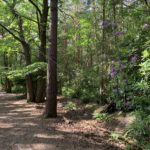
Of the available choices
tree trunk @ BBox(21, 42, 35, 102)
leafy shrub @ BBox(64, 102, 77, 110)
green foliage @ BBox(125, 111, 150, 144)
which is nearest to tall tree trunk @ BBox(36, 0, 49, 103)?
tree trunk @ BBox(21, 42, 35, 102)

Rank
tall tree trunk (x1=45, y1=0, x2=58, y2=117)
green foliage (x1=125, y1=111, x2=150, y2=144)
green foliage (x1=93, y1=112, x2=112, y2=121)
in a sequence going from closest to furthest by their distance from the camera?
green foliage (x1=125, y1=111, x2=150, y2=144), green foliage (x1=93, y1=112, x2=112, y2=121), tall tree trunk (x1=45, y1=0, x2=58, y2=117)

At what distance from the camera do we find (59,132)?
339 inches

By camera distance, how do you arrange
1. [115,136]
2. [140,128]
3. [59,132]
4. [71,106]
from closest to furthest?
[140,128]
[115,136]
[59,132]
[71,106]

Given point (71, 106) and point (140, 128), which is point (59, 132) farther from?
point (71, 106)

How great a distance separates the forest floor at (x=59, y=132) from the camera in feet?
23.7

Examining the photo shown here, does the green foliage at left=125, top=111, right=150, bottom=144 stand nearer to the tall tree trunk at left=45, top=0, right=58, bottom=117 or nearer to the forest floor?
the forest floor

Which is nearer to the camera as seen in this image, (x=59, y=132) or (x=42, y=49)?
(x=59, y=132)

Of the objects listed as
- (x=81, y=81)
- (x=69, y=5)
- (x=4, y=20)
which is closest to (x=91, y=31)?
(x=81, y=81)

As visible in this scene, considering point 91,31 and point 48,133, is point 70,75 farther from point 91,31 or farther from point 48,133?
point 48,133

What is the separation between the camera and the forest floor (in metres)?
7.21

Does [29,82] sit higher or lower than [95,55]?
lower

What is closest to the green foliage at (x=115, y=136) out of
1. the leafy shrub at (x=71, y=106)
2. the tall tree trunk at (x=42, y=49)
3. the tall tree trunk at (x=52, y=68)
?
the tall tree trunk at (x=52, y=68)

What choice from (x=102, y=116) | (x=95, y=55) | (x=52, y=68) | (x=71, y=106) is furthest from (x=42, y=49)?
(x=102, y=116)

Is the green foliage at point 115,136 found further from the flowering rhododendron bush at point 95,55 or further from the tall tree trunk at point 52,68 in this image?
the tall tree trunk at point 52,68
